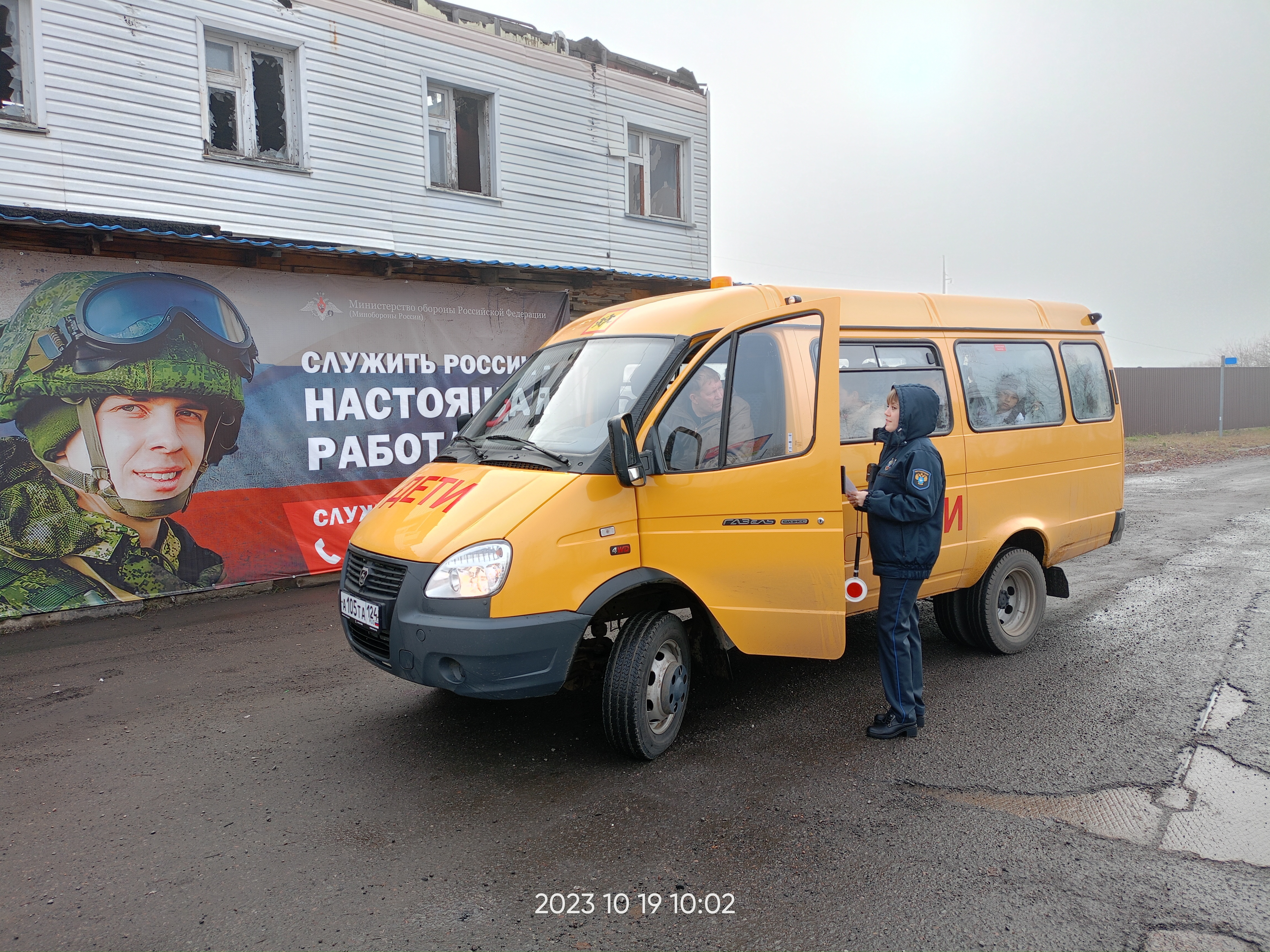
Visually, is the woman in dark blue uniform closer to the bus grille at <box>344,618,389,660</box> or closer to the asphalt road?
the asphalt road

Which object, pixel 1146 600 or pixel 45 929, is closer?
pixel 45 929

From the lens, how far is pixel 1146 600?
24.1 feet

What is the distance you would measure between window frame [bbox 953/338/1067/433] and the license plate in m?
3.98

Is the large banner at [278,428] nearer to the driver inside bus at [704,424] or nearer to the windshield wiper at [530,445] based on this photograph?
the windshield wiper at [530,445]

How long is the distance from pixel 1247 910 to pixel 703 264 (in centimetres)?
1380

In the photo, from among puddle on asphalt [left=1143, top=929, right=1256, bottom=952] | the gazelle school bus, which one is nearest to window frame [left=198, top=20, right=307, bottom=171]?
the gazelle school bus

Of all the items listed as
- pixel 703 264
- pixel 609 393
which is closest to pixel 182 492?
pixel 609 393

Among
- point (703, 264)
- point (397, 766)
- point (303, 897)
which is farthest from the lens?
point (703, 264)

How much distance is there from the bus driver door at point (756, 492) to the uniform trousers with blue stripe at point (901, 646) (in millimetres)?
245

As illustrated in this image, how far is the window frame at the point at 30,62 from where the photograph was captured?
9.41 meters

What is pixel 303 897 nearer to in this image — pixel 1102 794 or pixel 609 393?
pixel 609 393

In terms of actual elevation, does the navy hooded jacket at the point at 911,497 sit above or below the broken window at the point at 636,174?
below

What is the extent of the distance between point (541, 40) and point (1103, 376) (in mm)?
10672
